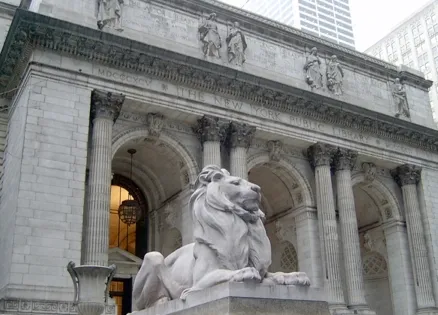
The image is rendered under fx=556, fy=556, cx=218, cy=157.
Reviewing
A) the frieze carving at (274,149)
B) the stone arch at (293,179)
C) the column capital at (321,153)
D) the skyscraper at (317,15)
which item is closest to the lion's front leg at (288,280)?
the stone arch at (293,179)

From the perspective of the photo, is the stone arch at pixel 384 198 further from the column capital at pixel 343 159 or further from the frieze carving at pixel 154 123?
the frieze carving at pixel 154 123

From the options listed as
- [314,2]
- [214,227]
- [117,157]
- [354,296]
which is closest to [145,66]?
[117,157]

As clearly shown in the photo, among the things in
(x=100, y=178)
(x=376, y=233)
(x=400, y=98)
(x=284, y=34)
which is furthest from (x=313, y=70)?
(x=100, y=178)

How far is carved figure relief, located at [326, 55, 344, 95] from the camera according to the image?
27.8 meters

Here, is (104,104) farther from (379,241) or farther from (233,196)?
(379,241)

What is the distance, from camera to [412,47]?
8112 cm

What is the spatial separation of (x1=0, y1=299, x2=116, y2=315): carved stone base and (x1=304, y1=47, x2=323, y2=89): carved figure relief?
49.7ft

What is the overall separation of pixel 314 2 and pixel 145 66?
142 metres

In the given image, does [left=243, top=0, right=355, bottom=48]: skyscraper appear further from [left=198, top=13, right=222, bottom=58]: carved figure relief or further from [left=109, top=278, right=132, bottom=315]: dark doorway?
[left=109, top=278, right=132, bottom=315]: dark doorway

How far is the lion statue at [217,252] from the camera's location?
21.6ft

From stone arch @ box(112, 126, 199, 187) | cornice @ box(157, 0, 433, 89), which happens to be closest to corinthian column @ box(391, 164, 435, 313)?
cornice @ box(157, 0, 433, 89)

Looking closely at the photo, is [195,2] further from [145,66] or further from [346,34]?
[346,34]

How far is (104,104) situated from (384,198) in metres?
16.3

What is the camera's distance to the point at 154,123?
22812 mm
